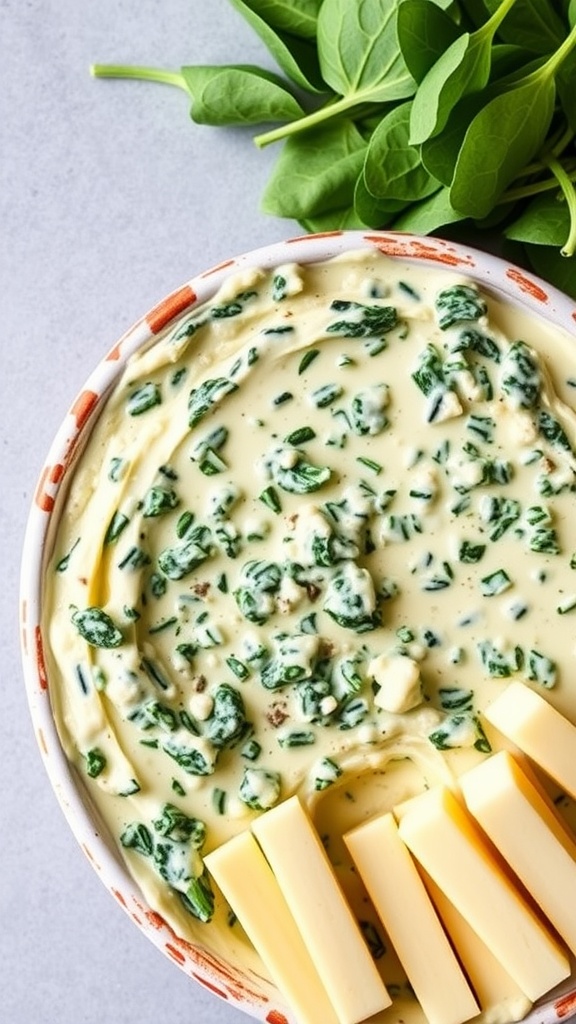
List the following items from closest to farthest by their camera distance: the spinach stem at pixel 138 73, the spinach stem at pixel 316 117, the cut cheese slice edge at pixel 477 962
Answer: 1. the cut cheese slice edge at pixel 477 962
2. the spinach stem at pixel 316 117
3. the spinach stem at pixel 138 73

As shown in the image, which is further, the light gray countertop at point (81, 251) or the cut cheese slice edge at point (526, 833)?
the light gray countertop at point (81, 251)

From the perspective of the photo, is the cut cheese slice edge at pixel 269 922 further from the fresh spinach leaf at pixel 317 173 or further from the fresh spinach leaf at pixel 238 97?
the fresh spinach leaf at pixel 238 97

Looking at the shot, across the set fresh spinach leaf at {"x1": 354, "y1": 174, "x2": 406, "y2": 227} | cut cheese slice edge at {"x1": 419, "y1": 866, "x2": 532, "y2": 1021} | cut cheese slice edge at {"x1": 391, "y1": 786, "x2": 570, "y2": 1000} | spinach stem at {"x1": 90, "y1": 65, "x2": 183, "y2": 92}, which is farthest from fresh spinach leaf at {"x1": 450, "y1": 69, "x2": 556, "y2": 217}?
cut cheese slice edge at {"x1": 419, "y1": 866, "x2": 532, "y2": 1021}

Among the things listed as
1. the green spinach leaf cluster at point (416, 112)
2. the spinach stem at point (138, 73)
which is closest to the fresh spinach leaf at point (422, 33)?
the green spinach leaf cluster at point (416, 112)

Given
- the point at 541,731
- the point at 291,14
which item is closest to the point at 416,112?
the point at 291,14

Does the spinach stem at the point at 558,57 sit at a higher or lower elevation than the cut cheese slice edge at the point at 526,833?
higher

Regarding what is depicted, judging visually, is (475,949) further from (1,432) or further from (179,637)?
(1,432)

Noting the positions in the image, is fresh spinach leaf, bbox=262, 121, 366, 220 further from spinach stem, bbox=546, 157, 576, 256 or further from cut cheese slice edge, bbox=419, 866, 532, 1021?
cut cheese slice edge, bbox=419, 866, 532, 1021

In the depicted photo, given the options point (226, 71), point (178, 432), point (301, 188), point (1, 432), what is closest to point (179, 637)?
point (178, 432)
